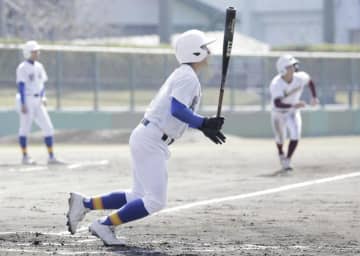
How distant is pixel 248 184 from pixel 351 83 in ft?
59.2

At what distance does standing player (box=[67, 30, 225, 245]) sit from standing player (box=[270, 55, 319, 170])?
8.68m

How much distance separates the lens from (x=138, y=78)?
100 ft

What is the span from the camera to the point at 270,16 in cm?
6362

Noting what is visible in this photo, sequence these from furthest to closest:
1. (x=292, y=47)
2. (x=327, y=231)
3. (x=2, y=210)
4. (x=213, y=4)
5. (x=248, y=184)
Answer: (x=213, y=4) → (x=292, y=47) → (x=248, y=184) → (x=2, y=210) → (x=327, y=231)

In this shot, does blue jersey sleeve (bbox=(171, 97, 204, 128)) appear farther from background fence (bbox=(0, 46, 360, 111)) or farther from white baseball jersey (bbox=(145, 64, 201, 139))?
background fence (bbox=(0, 46, 360, 111))

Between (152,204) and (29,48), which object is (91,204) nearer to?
(152,204)

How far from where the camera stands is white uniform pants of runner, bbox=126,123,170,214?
9.73 meters

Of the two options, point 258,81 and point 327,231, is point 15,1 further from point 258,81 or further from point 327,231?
point 327,231

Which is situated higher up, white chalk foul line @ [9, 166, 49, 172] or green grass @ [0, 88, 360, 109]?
green grass @ [0, 88, 360, 109]

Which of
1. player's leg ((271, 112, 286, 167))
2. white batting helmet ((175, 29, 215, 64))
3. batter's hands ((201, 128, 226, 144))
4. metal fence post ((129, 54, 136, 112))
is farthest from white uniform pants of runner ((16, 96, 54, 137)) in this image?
batter's hands ((201, 128, 226, 144))

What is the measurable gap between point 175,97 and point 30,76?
10797 mm

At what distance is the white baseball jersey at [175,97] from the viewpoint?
31.7ft

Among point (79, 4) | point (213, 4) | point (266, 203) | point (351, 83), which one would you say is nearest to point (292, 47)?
point (351, 83)

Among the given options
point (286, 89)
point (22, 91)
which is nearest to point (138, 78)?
point (22, 91)
